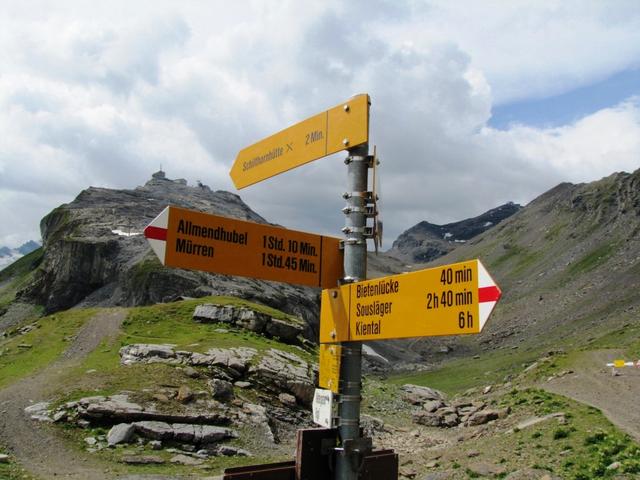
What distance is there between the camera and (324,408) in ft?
18.6

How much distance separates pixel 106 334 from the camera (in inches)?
1478

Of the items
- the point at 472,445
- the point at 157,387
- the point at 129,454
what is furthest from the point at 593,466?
the point at 157,387

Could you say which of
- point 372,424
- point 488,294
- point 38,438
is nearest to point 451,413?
point 372,424

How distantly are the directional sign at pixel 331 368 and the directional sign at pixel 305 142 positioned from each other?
7.35 feet

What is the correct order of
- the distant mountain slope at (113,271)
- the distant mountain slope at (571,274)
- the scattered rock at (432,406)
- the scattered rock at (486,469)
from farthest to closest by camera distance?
the distant mountain slope at (571,274)
the distant mountain slope at (113,271)
the scattered rock at (432,406)
the scattered rock at (486,469)

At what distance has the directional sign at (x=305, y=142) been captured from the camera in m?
6.05

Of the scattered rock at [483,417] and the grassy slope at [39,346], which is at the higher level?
the grassy slope at [39,346]

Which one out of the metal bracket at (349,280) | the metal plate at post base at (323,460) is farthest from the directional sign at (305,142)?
the metal plate at post base at (323,460)

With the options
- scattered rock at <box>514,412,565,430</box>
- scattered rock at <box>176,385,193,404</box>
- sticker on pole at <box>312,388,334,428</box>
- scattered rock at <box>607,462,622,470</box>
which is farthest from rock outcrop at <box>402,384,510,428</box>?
sticker on pole at <box>312,388,334,428</box>

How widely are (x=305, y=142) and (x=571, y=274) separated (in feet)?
351

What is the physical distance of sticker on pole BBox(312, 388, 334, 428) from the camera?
5566 millimetres

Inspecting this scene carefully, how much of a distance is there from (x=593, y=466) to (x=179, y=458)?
14826 mm

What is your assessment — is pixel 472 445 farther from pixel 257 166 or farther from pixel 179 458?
pixel 257 166

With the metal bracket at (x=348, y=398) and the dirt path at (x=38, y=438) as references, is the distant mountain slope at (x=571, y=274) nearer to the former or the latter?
the dirt path at (x=38, y=438)
